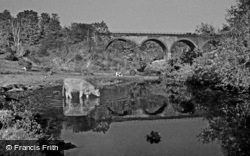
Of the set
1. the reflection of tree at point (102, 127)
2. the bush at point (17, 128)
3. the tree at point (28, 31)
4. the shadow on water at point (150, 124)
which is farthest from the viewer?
the tree at point (28, 31)

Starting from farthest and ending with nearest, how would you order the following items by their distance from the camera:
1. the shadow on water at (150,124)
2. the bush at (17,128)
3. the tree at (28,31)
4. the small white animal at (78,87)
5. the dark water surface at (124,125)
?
the tree at (28,31) → the small white animal at (78,87) → the shadow on water at (150,124) → the dark water surface at (124,125) → the bush at (17,128)

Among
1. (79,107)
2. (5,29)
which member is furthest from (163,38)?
(79,107)

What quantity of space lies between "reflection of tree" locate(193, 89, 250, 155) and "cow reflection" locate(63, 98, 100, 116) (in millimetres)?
7257

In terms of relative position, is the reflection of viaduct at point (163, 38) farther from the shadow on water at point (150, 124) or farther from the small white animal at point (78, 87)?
the shadow on water at point (150, 124)

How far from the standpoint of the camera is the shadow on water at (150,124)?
12.2m

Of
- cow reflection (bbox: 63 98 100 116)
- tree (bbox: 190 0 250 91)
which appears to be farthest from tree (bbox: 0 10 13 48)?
tree (bbox: 190 0 250 91)

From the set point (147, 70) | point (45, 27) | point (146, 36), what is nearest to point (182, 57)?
point (147, 70)

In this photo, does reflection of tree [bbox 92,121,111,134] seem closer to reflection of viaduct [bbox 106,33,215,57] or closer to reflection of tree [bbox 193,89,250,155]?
reflection of tree [bbox 193,89,250,155]

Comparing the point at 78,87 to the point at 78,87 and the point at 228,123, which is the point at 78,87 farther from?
the point at 228,123

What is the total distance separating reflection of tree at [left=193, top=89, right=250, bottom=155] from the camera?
12133 millimetres

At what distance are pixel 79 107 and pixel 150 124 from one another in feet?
17.0

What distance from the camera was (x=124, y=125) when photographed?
16453mm

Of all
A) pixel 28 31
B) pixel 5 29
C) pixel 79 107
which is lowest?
pixel 79 107

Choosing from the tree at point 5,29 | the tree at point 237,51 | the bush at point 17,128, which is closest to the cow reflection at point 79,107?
the bush at point 17,128
